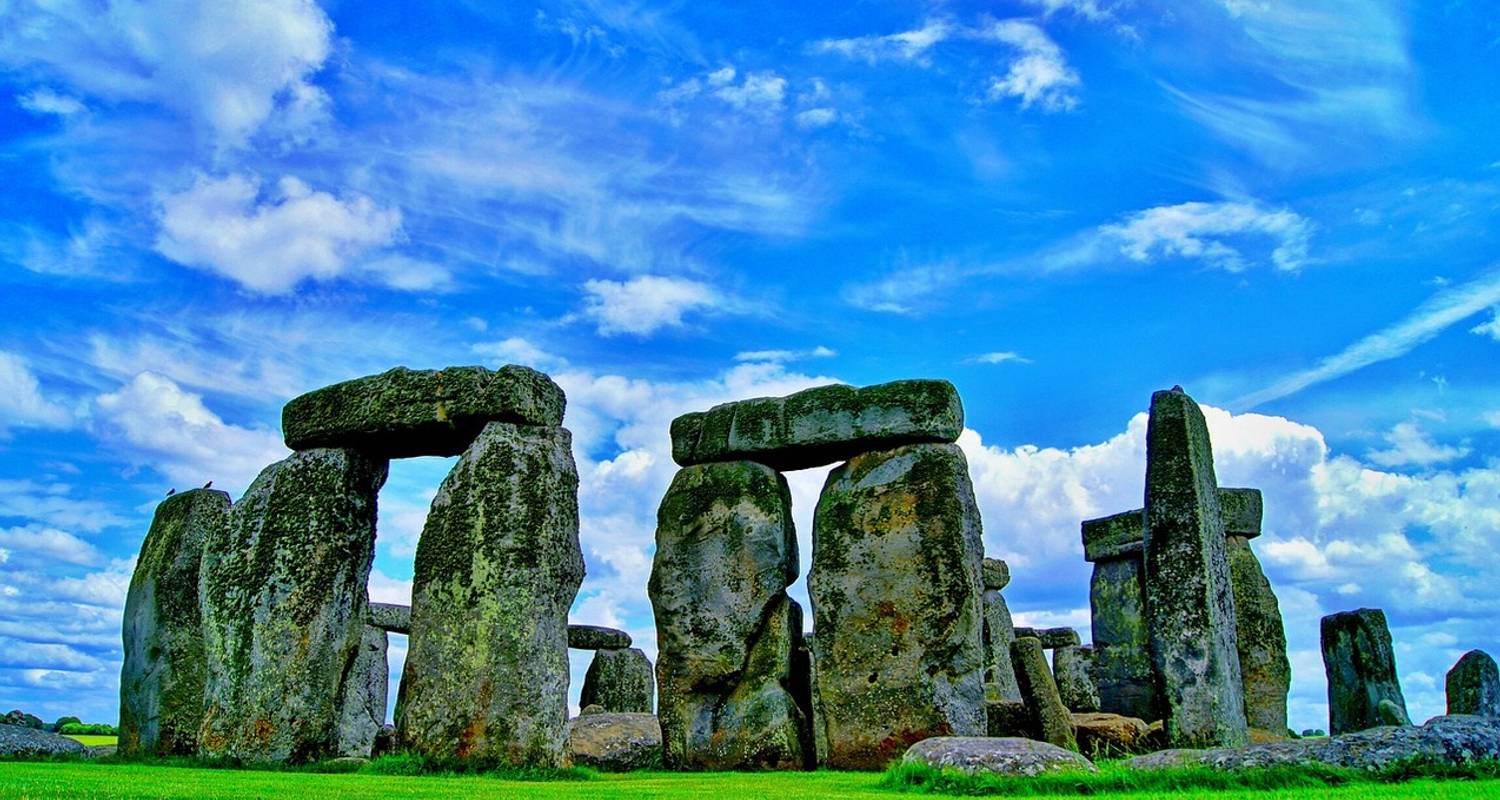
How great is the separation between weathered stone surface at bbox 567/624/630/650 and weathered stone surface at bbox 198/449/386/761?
10.4m

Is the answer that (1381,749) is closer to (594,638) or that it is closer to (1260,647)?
(1260,647)

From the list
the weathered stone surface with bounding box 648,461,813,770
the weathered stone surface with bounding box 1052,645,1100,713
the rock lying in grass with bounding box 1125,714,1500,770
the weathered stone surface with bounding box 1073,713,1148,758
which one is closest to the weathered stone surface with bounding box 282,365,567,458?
the weathered stone surface with bounding box 648,461,813,770

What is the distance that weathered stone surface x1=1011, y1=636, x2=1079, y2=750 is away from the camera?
13617 millimetres

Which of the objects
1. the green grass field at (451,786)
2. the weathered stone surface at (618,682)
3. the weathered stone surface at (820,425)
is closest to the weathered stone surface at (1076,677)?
the weathered stone surface at (618,682)

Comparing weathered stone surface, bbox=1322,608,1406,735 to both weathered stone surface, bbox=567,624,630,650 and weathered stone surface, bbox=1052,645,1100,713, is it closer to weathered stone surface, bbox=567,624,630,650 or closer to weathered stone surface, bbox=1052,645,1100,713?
weathered stone surface, bbox=1052,645,1100,713

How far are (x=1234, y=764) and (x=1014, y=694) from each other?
1167 cm

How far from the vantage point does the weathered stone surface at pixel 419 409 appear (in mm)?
11867

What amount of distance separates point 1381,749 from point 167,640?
1225 cm

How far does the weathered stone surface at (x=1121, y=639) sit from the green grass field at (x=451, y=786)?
9130mm

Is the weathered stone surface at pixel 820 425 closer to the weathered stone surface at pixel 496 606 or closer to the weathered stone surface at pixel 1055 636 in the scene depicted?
the weathered stone surface at pixel 496 606

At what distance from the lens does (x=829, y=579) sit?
14.2 metres

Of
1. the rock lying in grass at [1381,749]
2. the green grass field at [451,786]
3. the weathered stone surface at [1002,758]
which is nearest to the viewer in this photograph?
the green grass field at [451,786]

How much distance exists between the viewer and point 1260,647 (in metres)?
18.0

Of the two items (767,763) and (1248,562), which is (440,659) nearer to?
(767,763)
